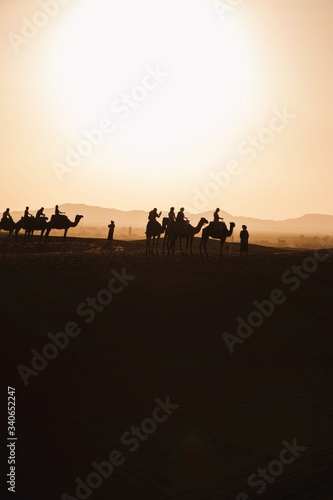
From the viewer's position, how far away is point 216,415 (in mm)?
9695

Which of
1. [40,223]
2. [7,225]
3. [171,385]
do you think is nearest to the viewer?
[171,385]

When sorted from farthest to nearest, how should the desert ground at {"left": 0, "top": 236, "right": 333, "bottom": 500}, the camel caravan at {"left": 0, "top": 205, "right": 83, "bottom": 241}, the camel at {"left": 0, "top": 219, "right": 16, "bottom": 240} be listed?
1. the camel at {"left": 0, "top": 219, "right": 16, "bottom": 240}
2. the camel caravan at {"left": 0, "top": 205, "right": 83, "bottom": 241}
3. the desert ground at {"left": 0, "top": 236, "right": 333, "bottom": 500}

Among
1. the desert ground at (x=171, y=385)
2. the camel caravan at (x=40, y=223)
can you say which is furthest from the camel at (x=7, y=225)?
the desert ground at (x=171, y=385)

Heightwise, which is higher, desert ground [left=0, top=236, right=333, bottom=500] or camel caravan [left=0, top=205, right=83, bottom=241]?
camel caravan [left=0, top=205, right=83, bottom=241]

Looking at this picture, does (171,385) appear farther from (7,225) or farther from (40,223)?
(7,225)

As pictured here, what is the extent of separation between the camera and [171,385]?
11008mm

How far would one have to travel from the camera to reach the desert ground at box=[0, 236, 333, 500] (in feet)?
25.3

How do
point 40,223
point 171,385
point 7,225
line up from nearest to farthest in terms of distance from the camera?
point 171,385 → point 40,223 → point 7,225

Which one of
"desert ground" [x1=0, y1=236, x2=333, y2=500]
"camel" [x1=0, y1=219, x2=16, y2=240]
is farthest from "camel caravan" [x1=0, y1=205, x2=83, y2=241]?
"desert ground" [x1=0, y1=236, x2=333, y2=500]

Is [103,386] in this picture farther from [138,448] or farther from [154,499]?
[154,499]

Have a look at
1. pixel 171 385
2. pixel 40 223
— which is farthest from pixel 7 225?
pixel 171 385

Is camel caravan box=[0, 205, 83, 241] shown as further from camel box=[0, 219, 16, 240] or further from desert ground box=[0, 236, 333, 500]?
desert ground box=[0, 236, 333, 500]

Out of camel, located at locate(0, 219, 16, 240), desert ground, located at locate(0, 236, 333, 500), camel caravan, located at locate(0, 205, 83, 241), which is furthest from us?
camel, located at locate(0, 219, 16, 240)

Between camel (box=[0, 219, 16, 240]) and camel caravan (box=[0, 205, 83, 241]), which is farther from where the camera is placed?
camel (box=[0, 219, 16, 240])
